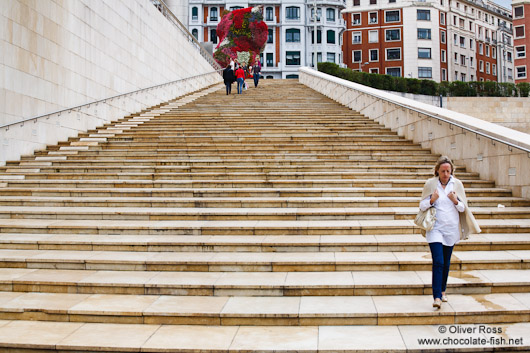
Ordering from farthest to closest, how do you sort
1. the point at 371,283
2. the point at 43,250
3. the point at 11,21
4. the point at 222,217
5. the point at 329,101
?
the point at 329,101 → the point at 11,21 → the point at 222,217 → the point at 43,250 → the point at 371,283

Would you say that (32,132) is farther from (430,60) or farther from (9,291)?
(430,60)

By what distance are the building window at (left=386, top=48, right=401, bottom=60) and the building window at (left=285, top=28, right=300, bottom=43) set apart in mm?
11019

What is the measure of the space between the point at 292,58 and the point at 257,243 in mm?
56500

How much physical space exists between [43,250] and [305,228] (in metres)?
3.53

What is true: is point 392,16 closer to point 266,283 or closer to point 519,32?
point 519,32

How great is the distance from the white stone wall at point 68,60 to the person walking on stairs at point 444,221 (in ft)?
30.5

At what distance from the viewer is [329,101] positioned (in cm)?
1862

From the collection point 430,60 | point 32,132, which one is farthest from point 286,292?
point 430,60

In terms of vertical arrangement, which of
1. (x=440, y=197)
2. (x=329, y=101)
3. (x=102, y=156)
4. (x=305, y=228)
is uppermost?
(x=329, y=101)

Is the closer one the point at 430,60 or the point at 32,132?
the point at 32,132

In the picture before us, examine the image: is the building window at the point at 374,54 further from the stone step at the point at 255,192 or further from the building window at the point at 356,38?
the stone step at the point at 255,192

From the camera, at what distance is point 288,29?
61.6m

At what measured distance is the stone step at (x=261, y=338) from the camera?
4434 mm

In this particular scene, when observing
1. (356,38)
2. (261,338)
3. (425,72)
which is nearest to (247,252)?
(261,338)
